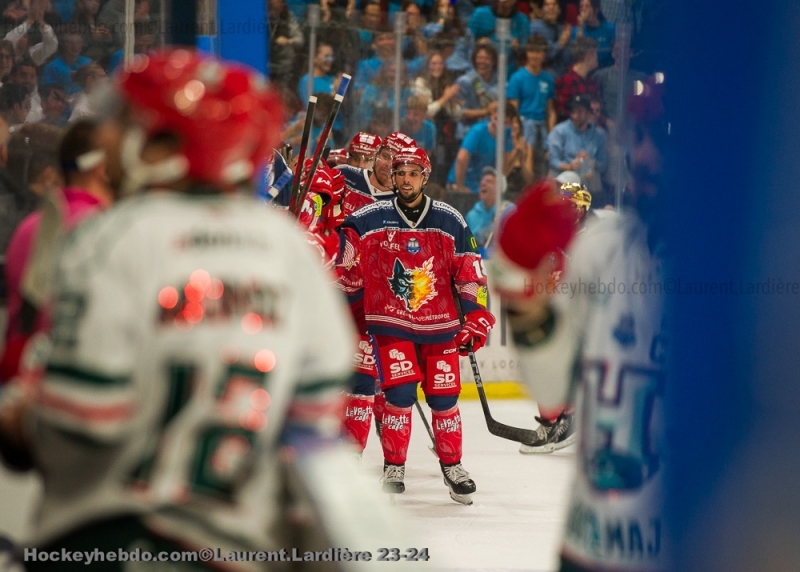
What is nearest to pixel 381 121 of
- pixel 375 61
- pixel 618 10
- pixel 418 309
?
pixel 375 61

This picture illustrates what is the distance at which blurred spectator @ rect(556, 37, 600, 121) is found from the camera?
339 inches

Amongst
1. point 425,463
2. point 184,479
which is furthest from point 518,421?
point 184,479

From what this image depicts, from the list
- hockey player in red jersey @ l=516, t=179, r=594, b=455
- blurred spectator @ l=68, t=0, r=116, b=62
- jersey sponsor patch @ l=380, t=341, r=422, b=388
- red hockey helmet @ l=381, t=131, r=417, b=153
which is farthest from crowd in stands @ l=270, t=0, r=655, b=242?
blurred spectator @ l=68, t=0, r=116, b=62

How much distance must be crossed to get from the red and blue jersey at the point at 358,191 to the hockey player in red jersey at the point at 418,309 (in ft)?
3.07

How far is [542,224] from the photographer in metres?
2.13

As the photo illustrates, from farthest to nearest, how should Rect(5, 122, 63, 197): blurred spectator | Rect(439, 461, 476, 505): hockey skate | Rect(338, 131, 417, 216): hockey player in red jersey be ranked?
Rect(338, 131, 417, 216): hockey player in red jersey → Rect(439, 461, 476, 505): hockey skate → Rect(5, 122, 63, 197): blurred spectator

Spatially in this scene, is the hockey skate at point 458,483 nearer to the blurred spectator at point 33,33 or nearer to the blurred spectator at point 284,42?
the blurred spectator at point 33,33

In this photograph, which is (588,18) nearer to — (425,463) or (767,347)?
(425,463)

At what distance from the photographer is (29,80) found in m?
4.78

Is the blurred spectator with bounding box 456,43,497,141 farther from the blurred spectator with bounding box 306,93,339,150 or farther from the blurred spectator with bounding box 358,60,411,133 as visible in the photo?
the blurred spectator with bounding box 306,93,339,150

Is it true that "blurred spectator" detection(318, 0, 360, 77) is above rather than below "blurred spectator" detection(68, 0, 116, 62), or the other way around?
below

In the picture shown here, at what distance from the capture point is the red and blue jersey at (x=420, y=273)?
5777 millimetres

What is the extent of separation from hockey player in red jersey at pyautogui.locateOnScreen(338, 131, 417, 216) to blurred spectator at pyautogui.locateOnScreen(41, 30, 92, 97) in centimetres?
224

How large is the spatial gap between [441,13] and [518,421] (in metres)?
3.20
